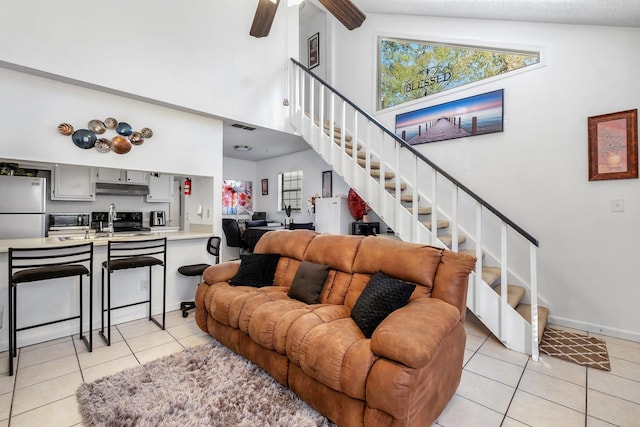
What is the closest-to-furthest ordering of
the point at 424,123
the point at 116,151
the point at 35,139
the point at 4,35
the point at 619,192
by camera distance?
the point at 4,35, the point at 35,139, the point at 619,192, the point at 116,151, the point at 424,123

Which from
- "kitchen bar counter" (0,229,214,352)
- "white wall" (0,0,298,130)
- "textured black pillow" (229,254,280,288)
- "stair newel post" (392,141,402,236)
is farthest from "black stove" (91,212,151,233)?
"stair newel post" (392,141,402,236)

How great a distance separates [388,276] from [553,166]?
250cm

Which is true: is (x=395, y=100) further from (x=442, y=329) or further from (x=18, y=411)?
(x=18, y=411)

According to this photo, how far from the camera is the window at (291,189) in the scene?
20.1 feet

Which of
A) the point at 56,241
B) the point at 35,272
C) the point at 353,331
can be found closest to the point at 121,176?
the point at 56,241

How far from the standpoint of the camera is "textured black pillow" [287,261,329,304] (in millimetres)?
2312

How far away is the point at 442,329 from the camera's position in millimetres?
1520

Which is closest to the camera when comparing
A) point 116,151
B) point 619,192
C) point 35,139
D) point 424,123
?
point 35,139

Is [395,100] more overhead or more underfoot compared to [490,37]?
more underfoot

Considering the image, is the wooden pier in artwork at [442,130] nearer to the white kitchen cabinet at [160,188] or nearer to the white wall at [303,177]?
the white wall at [303,177]

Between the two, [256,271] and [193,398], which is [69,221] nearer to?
[256,271]

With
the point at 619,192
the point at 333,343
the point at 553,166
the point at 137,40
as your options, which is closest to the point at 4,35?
the point at 137,40

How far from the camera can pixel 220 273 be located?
2.77 m

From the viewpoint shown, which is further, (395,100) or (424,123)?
(395,100)
